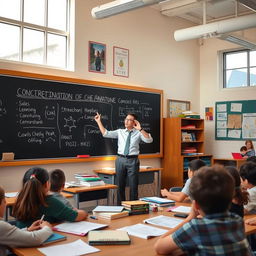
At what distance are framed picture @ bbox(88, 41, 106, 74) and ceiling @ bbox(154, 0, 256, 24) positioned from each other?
1.64 metres

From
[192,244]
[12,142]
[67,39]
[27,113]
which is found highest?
[67,39]

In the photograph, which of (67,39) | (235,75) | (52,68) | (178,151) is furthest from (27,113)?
(235,75)

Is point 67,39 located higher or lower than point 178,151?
higher

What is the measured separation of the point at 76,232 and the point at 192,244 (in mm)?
849

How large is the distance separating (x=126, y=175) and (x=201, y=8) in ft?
12.1

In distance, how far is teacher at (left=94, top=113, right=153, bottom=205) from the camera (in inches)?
206

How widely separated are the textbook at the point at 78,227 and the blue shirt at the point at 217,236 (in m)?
0.81

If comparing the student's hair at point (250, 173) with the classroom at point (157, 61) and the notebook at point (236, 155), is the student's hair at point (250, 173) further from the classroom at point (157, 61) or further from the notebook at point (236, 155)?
the notebook at point (236, 155)

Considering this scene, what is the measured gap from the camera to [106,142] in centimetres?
580

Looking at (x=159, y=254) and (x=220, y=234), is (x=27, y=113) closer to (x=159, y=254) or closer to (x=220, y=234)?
(x=159, y=254)

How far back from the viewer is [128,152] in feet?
17.5

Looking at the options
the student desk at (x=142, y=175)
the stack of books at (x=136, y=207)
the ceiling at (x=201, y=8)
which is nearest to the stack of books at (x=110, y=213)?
the stack of books at (x=136, y=207)

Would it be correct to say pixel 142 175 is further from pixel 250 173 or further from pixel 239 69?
pixel 239 69

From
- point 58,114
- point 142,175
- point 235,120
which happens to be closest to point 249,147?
point 235,120
